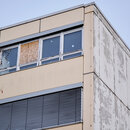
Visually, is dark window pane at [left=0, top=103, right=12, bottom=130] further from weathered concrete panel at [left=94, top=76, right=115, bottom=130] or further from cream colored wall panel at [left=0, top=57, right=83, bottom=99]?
weathered concrete panel at [left=94, top=76, right=115, bottom=130]

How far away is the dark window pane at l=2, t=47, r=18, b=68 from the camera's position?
22984 mm

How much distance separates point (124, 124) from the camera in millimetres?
22375

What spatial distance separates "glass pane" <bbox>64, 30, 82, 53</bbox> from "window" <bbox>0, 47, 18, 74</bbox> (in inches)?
111

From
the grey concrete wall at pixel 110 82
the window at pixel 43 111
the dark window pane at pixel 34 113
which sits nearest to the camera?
the window at pixel 43 111

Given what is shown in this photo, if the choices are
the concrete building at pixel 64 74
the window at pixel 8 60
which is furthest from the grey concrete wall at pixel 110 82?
the window at pixel 8 60

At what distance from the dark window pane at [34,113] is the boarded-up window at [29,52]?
2130mm

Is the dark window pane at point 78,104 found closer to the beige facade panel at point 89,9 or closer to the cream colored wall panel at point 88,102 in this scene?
the cream colored wall panel at point 88,102

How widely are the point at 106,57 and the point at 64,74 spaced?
2.27 metres

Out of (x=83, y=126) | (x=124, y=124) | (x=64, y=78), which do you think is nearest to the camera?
(x=83, y=126)

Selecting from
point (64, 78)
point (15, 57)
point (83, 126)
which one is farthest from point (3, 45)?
point (83, 126)

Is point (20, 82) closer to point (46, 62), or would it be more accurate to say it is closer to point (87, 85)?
point (46, 62)

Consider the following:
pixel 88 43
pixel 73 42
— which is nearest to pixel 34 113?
pixel 73 42

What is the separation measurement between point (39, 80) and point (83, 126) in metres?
3.36

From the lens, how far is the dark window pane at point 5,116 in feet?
70.3
